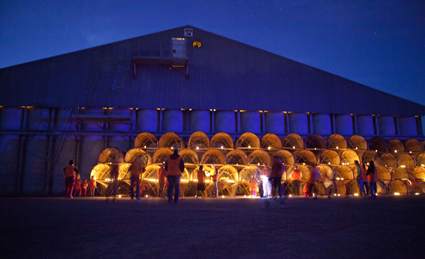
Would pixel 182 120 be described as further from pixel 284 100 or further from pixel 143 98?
pixel 284 100

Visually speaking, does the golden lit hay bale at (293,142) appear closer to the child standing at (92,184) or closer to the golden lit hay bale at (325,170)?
the golden lit hay bale at (325,170)

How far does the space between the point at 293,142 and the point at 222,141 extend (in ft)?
18.3

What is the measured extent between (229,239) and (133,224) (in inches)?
82.7

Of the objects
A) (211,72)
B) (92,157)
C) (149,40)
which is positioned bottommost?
(92,157)

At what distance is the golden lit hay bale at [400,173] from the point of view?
2164cm

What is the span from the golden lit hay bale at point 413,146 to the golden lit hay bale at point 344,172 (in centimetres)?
725

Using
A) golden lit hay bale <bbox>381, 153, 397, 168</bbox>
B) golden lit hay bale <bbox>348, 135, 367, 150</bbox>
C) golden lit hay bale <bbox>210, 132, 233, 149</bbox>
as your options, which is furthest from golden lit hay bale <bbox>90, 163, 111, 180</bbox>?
golden lit hay bale <bbox>381, 153, 397, 168</bbox>

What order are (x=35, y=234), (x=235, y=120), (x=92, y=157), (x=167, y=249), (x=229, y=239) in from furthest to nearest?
(x=235, y=120) → (x=92, y=157) → (x=35, y=234) → (x=229, y=239) → (x=167, y=249)

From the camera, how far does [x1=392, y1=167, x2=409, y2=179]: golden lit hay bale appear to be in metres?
21.6

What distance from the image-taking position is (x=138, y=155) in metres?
21.5

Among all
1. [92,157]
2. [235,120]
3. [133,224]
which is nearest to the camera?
[133,224]

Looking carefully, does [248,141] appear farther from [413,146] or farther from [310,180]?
[413,146]

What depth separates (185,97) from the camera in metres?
25.7

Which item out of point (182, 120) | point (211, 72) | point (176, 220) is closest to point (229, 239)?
point (176, 220)
